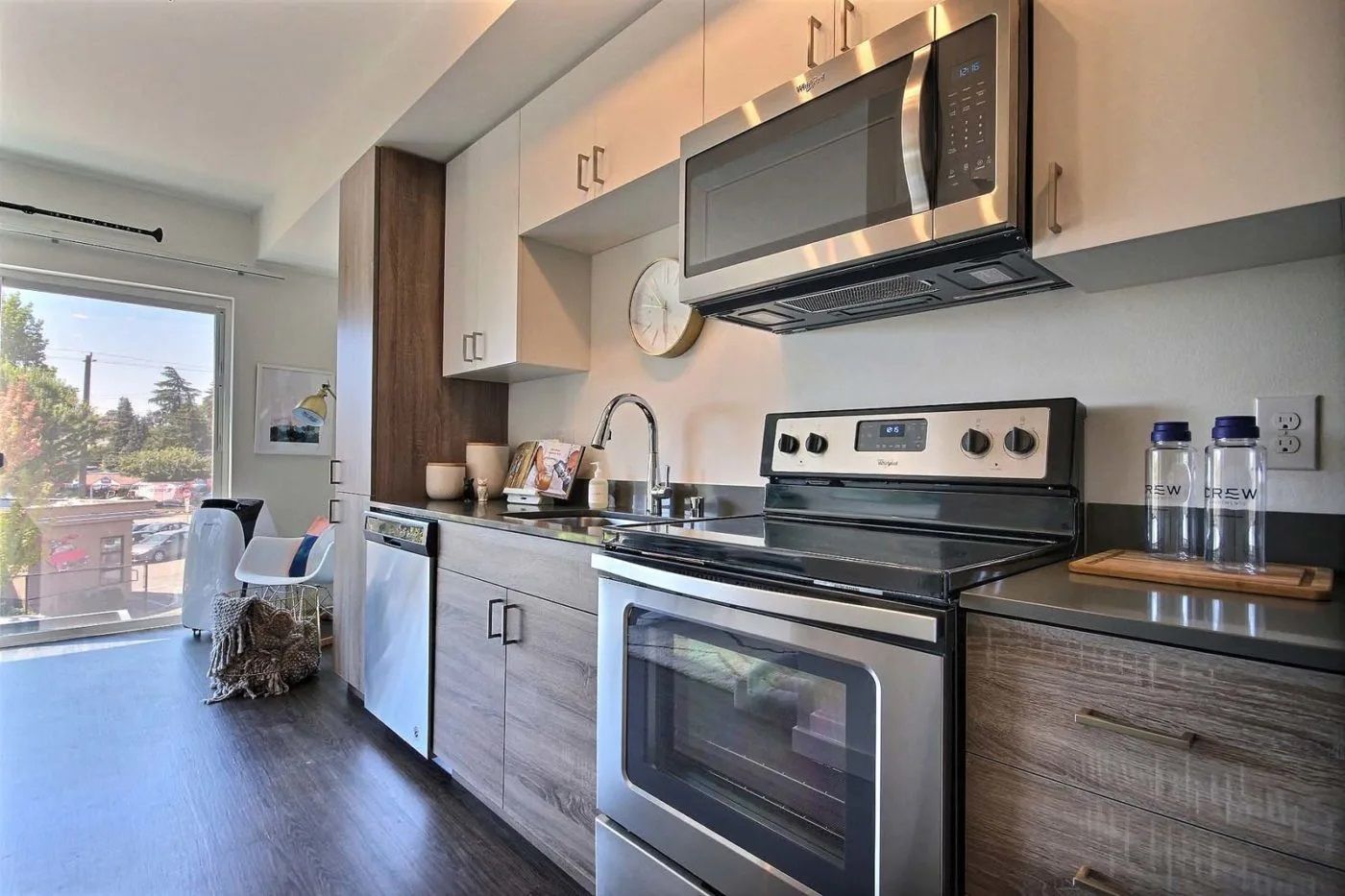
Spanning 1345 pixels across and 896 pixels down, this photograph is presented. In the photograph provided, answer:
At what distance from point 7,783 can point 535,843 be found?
5.70 feet

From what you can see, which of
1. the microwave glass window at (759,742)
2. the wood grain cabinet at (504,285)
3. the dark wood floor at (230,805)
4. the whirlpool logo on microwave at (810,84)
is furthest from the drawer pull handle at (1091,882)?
the wood grain cabinet at (504,285)

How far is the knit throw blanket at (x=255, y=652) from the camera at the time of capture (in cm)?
280

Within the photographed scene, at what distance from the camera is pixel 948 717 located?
33.7 inches

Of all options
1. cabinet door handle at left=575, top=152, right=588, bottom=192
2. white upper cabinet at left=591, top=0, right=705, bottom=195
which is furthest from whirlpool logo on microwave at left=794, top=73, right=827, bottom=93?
cabinet door handle at left=575, top=152, right=588, bottom=192

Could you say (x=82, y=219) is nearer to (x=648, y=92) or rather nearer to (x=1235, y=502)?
(x=648, y=92)

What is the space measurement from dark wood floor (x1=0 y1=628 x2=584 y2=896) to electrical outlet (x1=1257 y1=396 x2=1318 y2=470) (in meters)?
1.66

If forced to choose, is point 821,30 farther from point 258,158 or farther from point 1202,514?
point 258,158

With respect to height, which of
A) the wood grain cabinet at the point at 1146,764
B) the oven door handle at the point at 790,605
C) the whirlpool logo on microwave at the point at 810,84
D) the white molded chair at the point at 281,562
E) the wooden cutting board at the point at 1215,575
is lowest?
the white molded chair at the point at 281,562

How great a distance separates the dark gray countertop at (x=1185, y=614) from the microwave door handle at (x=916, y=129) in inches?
26.5

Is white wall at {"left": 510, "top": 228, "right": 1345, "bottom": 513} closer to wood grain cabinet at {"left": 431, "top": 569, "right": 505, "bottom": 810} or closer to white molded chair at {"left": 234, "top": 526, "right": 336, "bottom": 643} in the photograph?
wood grain cabinet at {"left": 431, "top": 569, "right": 505, "bottom": 810}

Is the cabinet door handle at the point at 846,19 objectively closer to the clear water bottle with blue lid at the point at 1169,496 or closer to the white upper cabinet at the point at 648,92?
the white upper cabinet at the point at 648,92

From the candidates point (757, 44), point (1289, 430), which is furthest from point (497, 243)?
point (1289, 430)

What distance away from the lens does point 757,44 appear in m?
1.50

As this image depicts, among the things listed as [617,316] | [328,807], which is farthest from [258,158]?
[328,807]
